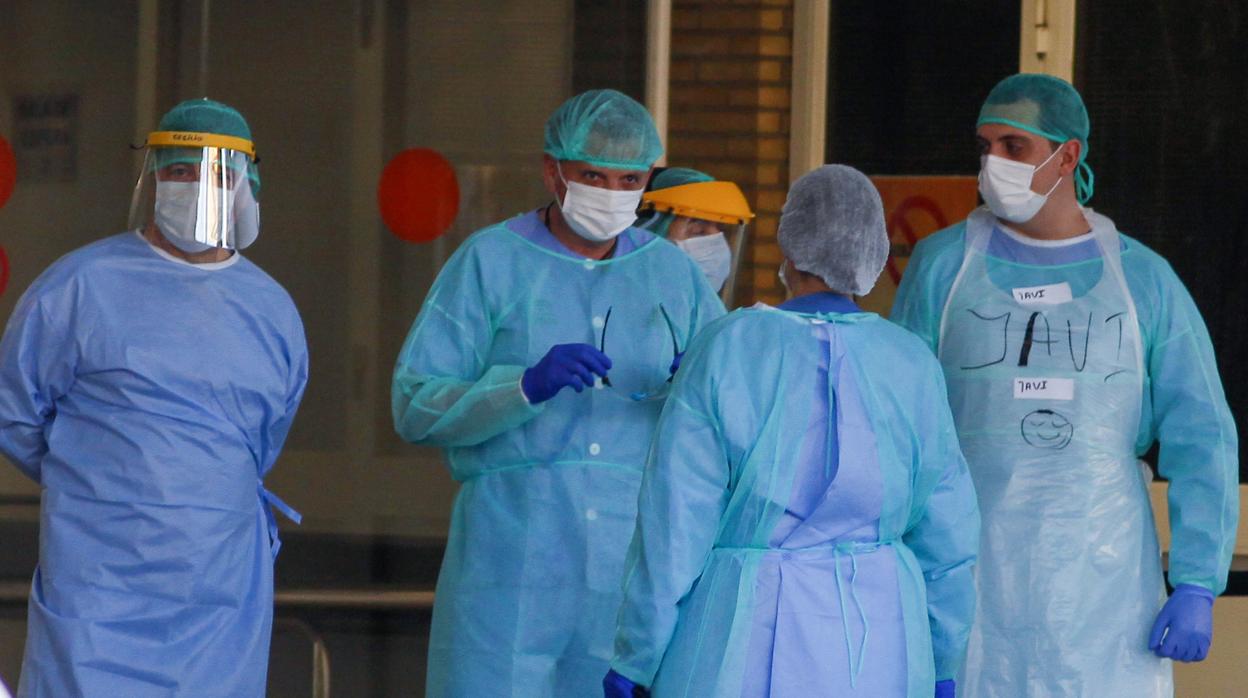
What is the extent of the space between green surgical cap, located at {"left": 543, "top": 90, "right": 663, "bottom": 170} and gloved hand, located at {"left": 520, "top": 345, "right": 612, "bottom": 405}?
0.49 metres

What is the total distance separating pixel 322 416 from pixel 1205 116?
3.25 m

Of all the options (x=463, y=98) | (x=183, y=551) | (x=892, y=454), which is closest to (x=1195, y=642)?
(x=892, y=454)

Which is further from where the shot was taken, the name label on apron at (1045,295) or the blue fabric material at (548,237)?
the name label on apron at (1045,295)

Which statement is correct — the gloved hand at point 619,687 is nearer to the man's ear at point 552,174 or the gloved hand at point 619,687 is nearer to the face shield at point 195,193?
the man's ear at point 552,174

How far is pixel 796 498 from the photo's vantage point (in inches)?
108

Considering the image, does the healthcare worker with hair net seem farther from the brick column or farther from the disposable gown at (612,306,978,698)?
the brick column

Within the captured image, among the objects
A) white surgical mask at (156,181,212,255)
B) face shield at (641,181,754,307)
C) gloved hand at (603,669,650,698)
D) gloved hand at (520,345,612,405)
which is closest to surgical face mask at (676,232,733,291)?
face shield at (641,181,754,307)

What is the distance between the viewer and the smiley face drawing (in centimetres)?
364

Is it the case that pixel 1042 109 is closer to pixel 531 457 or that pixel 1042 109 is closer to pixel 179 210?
pixel 531 457

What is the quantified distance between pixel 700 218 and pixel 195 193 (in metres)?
1.24

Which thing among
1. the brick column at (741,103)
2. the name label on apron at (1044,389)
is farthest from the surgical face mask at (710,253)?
the brick column at (741,103)

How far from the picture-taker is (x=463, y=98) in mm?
6270

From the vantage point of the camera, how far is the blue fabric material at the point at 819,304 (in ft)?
9.26

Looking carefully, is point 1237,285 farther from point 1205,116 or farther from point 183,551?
point 183,551
